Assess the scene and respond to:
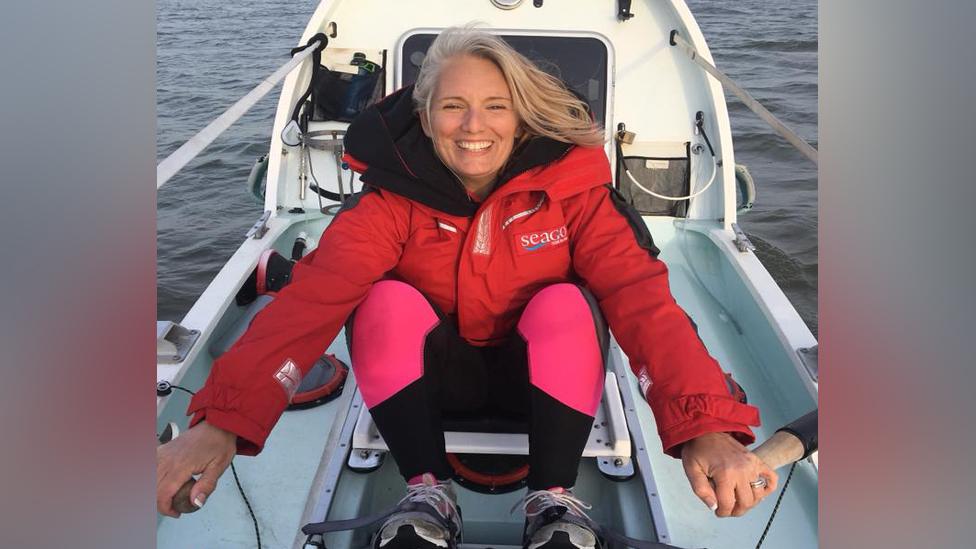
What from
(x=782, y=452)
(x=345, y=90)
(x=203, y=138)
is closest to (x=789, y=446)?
(x=782, y=452)

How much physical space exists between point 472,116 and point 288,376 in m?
0.73

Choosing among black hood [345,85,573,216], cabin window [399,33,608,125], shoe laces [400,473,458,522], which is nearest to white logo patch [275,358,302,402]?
shoe laces [400,473,458,522]

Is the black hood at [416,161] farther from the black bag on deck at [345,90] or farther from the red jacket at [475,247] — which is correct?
the black bag on deck at [345,90]

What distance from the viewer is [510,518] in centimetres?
208

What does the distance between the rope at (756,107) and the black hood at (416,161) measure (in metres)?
0.63

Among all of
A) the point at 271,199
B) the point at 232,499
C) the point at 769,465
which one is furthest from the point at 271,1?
the point at 769,465

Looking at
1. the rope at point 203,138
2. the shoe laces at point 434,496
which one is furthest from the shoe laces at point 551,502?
the rope at point 203,138

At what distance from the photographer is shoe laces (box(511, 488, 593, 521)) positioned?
63.4 inches

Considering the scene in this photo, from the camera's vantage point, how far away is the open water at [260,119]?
17.5 ft

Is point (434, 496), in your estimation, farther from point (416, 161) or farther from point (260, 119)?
point (260, 119)
